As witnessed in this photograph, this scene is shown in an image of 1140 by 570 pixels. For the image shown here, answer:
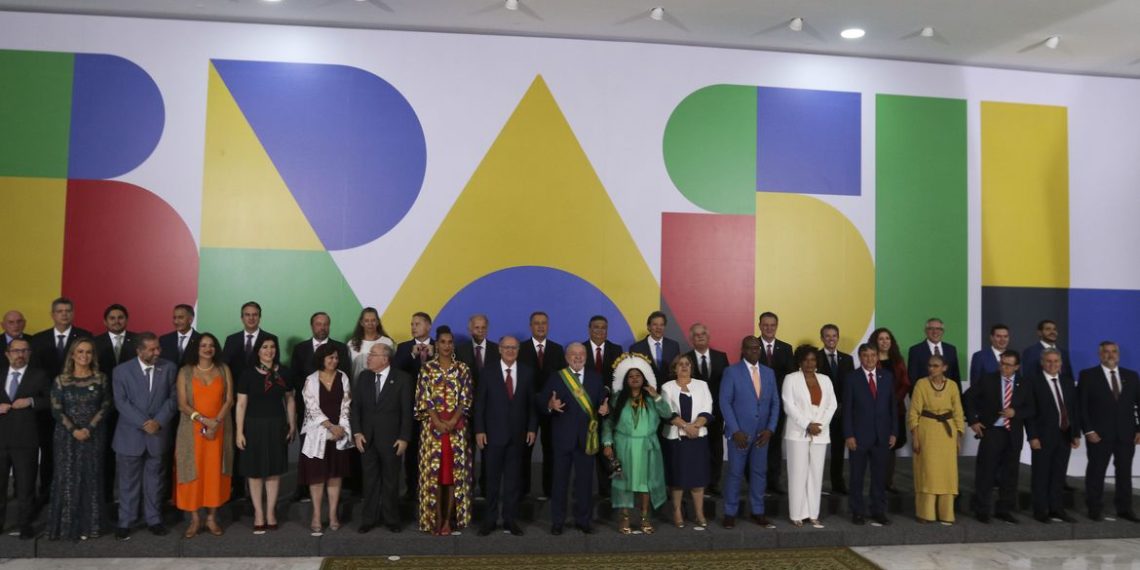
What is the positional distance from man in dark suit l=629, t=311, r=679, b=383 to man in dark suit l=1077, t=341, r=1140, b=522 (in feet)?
10.8

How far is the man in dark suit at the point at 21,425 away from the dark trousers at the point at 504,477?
3016mm

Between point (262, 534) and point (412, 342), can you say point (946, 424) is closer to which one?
point (412, 342)

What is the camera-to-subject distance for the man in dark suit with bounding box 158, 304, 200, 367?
20.5 ft

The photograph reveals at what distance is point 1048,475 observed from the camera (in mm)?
6523

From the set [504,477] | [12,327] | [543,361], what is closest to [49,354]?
[12,327]

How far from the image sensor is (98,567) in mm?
5219

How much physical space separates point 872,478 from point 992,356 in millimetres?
1816

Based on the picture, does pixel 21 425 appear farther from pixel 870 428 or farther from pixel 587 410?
pixel 870 428

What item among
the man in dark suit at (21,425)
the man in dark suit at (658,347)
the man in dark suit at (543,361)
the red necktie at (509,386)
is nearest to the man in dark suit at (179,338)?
the man in dark suit at (21,425)

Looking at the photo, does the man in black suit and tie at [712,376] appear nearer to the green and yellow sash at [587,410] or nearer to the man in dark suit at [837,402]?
the man in dark suit at [837,402]

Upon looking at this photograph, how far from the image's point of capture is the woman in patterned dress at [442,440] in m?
5.66

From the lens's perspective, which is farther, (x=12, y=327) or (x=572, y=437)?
(x=12, y=327)

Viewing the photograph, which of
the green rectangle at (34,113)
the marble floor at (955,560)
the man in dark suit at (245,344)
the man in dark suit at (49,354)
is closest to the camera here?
the marble floor at (955,560)

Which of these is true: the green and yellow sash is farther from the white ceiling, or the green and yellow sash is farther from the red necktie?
the white ceiling
